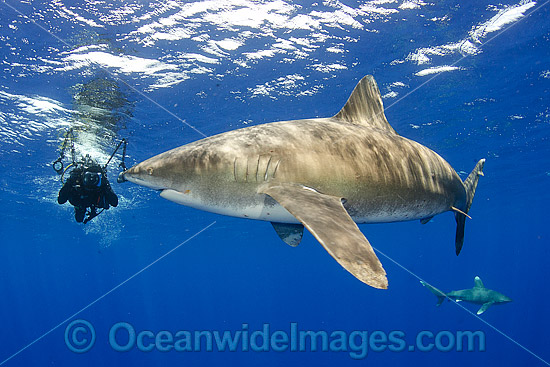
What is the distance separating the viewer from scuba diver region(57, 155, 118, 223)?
28.9ft

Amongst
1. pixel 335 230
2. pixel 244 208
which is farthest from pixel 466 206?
pixel 335 230

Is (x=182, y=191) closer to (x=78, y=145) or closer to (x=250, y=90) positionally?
(x=250, y=90)

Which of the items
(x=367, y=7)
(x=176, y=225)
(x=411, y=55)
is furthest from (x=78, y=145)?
(x=176, y=225)

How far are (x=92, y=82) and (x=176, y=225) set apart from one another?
91.0 feet

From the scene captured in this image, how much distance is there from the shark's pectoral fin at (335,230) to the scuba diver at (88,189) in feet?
25.2

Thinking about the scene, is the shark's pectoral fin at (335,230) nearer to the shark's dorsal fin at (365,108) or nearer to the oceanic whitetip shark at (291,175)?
the oceanic whitetip shark at (291,175)

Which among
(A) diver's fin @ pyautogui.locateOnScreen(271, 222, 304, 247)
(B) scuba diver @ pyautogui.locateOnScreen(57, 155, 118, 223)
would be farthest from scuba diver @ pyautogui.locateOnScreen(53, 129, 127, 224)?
(A) diver's fin @ pyautogui.locateOnScreen(271, 222, 304, 247)

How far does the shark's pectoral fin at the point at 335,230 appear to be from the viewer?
1.75 meters

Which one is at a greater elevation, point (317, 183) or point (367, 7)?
point (367, 7)

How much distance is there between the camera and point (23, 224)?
34094mm

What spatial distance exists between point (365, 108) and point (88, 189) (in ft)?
25.8

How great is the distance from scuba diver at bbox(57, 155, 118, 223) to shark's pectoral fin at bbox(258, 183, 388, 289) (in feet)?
25.2

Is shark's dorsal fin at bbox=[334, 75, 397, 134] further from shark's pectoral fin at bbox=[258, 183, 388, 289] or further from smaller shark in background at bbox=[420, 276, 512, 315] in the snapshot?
smaller shark in background at bbox=[420, 276, 512, 315]

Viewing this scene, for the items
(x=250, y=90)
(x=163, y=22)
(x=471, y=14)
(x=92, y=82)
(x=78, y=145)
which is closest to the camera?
(x=163, y=22)
